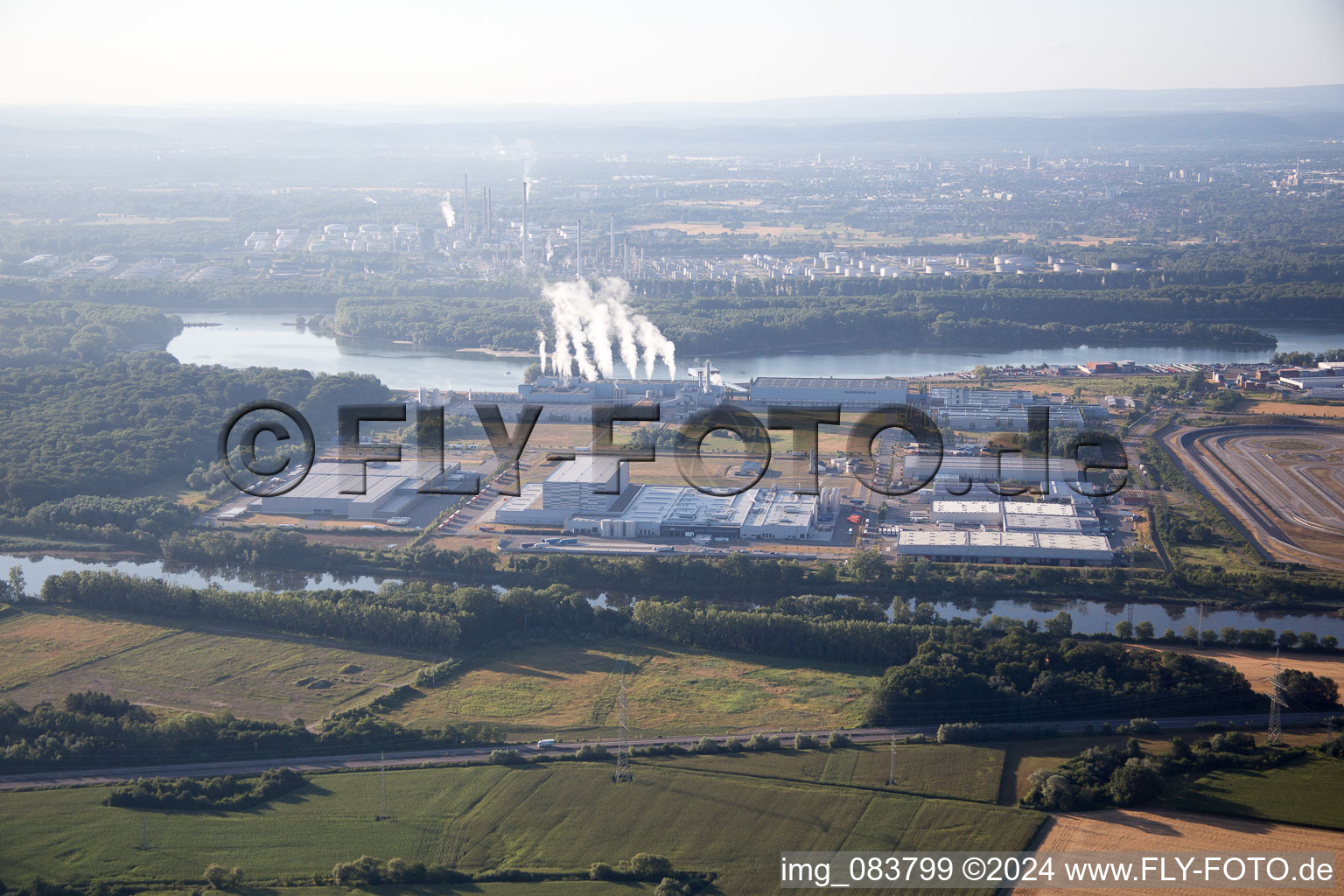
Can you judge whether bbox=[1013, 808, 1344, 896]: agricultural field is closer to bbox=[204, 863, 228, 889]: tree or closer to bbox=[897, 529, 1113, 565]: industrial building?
bbox=[204, 863, 228, 889]: tree

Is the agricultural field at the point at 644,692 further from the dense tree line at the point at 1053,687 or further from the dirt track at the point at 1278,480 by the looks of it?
the dirt track at the point at 1278,480

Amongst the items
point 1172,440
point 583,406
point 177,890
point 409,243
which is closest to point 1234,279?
point 1172,440

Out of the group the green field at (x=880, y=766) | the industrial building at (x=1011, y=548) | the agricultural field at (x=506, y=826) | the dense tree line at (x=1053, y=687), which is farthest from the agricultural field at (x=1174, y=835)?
the industrial building at (x=1011, y=548)

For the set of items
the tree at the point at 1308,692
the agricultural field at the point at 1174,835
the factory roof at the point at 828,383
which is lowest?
the agricultural field at the point at 1174,835

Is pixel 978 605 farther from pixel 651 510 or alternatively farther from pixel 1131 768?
pixel 1131 768

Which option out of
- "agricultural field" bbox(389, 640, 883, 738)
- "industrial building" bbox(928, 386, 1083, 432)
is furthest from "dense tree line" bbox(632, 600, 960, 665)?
"industrial building" bbox(928, 386, 1083, 432)
